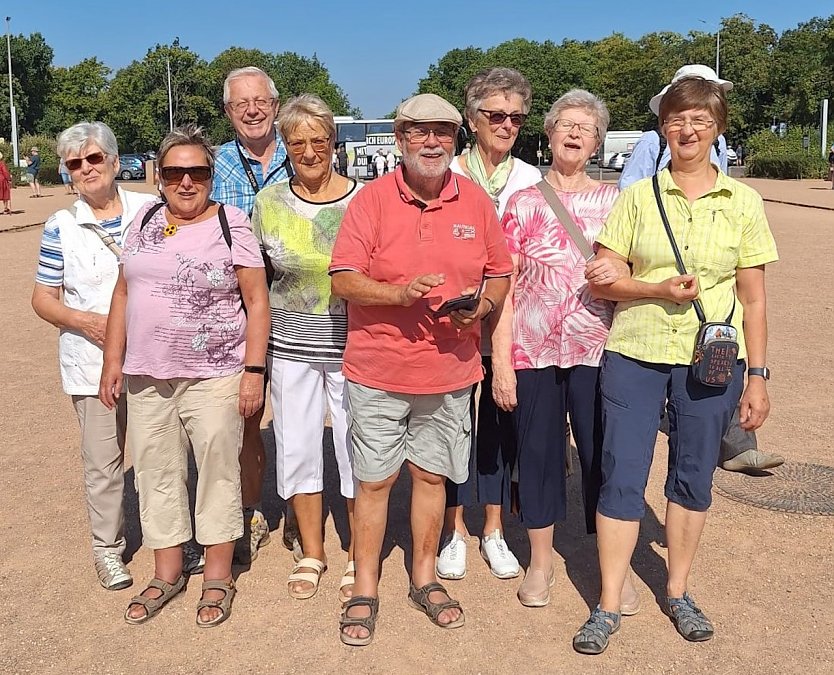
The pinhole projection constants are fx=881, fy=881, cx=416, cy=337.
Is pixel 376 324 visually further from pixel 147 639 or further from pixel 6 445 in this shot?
pixel 6 445

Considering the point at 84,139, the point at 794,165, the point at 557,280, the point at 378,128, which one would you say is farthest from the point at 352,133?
the point at 557,280

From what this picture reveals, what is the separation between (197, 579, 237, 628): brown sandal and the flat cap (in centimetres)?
214

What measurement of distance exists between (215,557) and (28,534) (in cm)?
143

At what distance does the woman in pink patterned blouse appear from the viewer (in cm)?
372

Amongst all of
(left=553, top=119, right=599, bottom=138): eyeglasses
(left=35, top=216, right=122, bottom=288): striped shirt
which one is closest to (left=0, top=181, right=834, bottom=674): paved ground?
(left=35, top=216, right=122, bottom=288): striped shirt

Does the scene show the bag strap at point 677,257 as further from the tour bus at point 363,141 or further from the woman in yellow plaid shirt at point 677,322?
the tour bus at point 363,141

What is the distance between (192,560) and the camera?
4.30 m

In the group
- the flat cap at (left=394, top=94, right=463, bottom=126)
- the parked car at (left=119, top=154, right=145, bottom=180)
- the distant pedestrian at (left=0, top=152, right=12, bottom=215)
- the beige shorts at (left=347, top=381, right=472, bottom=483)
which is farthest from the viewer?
the parked car at (left=119, top=154, right=145, bottom=180)

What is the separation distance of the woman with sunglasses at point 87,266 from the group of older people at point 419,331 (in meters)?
0.01

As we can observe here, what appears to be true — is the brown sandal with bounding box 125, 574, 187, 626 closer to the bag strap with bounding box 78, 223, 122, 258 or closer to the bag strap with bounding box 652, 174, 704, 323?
the bag strap with bounding box 78, 223, 122, 258

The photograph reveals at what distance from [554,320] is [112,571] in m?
2.37

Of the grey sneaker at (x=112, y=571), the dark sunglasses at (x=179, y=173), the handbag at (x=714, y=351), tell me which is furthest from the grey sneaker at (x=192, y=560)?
the handbag at (x=714, y=351)

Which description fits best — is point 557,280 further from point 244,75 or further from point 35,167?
point 35,167

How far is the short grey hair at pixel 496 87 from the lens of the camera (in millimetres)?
4059
